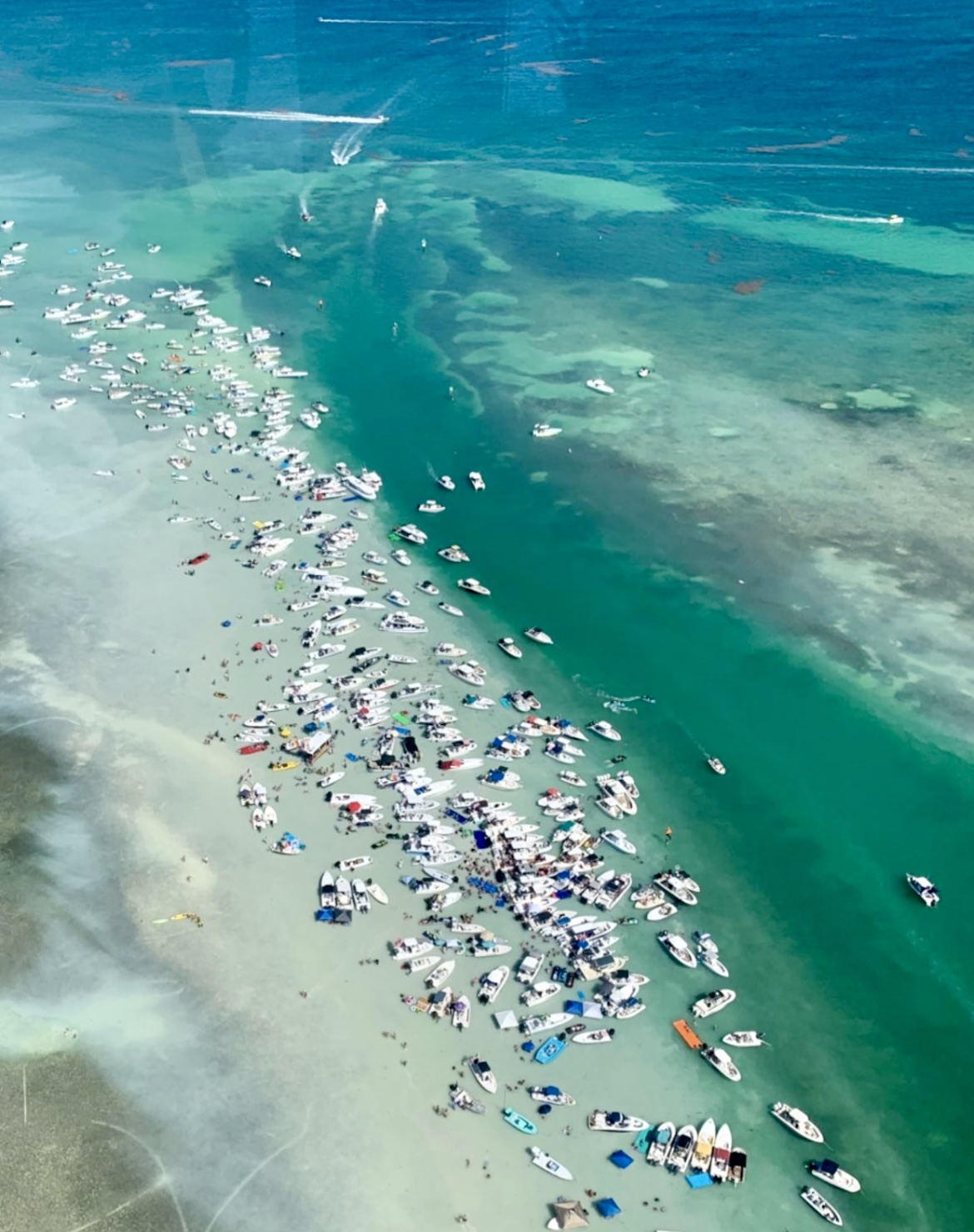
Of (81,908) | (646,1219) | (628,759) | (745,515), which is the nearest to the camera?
(646,1219)

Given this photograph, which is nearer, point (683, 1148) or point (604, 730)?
point (683, 1148)

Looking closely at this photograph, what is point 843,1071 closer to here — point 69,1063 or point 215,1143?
point 215,1143

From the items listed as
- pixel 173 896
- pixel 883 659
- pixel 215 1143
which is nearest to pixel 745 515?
pixel 883 659

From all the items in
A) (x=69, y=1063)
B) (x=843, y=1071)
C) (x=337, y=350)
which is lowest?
(x=843, y=1071)

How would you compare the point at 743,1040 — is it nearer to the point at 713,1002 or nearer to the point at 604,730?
the point at 713,1002

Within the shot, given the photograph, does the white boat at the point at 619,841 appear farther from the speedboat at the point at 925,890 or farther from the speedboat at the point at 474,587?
the speedboat at the point at 474,587

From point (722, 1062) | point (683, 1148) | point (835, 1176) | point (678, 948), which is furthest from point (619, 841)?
point (835, 1176)
